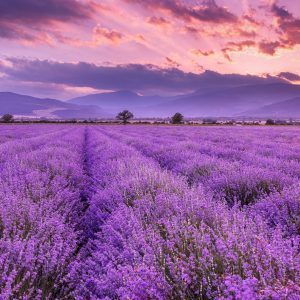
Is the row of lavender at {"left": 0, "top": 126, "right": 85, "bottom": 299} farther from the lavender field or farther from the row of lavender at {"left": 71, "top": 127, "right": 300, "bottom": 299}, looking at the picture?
the row of lavender at {"left": 71, "top": 127, "right": 300, "bottom": 299}

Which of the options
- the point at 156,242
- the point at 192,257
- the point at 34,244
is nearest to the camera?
the point at 192,257

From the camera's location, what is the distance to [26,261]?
2041 millimetres

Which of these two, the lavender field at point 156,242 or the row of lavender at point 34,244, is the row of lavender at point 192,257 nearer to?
the lavender field at point 156,242

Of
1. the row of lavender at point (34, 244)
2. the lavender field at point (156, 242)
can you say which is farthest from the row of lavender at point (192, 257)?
the row of lavender at point (34, 244)

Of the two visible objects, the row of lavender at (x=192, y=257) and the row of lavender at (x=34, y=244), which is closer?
the row of lavender at (x=192, y=257)

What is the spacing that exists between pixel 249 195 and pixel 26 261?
332 centimetres

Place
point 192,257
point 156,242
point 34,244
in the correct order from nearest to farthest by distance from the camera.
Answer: point 192,257, point 156,242, point 34,244

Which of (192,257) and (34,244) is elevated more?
(192,257)

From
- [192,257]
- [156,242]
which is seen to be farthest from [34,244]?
[192,257]

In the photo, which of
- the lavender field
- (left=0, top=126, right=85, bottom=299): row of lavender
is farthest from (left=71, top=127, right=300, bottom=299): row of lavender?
(left=0, top=126, right=85, bottom=299): row of lavender

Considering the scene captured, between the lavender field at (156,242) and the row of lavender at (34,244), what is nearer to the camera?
the lavender field at (156,242)

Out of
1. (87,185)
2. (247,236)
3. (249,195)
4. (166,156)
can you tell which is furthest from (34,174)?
(166,156)

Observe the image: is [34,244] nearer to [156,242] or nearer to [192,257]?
[156,242]

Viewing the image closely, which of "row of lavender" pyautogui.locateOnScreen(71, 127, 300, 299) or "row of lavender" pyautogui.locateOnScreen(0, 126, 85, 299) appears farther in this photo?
"row of lavender" pyautogui.locateOnScreen(0, 126, 85, 299)
